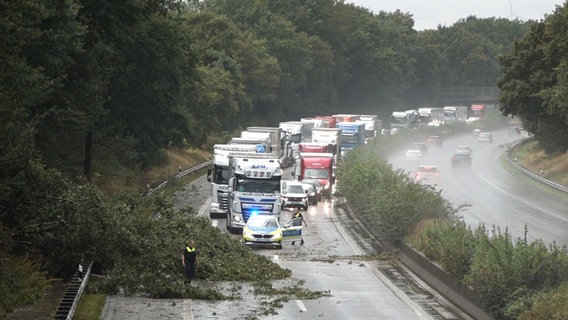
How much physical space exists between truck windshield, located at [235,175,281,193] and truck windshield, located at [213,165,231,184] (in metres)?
5.79

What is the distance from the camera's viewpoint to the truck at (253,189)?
51.5 m

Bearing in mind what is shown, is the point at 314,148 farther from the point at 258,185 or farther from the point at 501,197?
the point at 258,185

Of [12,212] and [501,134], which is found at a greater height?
[12,212]

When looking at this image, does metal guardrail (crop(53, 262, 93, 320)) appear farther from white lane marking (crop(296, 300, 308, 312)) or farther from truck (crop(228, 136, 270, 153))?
truck (crop(228, 136, 270, 153))

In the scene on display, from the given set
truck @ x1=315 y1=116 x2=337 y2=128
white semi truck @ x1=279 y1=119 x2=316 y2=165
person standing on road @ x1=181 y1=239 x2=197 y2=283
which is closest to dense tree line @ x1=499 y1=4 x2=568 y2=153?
white semi truck @ x1=279 y1=119 x2=316 y2=165

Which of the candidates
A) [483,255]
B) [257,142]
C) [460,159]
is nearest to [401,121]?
[460,159]

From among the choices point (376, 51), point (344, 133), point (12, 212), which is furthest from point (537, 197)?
point (376, 51)

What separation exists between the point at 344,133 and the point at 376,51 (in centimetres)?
9458

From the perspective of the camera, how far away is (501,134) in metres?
179

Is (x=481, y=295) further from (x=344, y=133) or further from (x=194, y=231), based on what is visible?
(x=344, y=133)

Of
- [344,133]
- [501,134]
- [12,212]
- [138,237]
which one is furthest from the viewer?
[501,134]

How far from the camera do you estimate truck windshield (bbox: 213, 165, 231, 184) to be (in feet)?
189

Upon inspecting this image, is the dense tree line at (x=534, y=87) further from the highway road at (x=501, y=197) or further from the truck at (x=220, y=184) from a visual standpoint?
the truck at (x=220, y=184)

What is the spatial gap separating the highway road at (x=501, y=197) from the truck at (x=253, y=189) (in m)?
12.4
